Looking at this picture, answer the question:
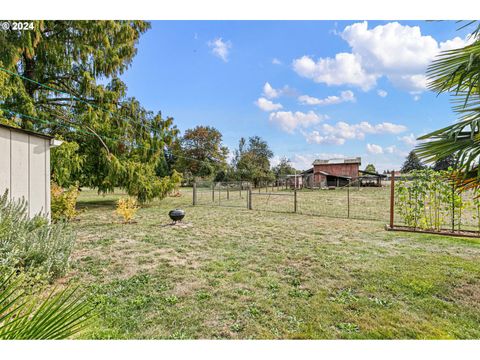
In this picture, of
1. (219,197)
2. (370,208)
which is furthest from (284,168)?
(370,208)

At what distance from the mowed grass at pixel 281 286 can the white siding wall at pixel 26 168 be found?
1105 millimetres

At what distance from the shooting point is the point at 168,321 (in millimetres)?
1946

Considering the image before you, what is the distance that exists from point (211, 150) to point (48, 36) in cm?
2481

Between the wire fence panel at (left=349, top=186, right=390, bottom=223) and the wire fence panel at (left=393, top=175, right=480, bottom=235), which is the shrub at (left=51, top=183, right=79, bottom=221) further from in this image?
the wire fence panel at (left=349, top=186, right=390, bottom=223)

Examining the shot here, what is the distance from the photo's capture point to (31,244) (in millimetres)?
2514

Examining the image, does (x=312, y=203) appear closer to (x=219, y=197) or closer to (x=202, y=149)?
(x=219, y=197)

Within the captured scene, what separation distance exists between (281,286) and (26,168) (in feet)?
12.9

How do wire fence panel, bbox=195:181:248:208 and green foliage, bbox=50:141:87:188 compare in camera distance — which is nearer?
green foliage, bbox=50:141:87:188

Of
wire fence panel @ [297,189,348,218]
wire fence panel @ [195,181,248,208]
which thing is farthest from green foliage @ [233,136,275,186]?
wire fence panel @ [297,189,348,218]

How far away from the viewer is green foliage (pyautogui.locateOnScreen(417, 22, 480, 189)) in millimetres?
1424

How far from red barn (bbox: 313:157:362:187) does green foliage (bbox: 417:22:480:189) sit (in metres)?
23.9

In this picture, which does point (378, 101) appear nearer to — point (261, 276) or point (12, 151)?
point (261, 276)
